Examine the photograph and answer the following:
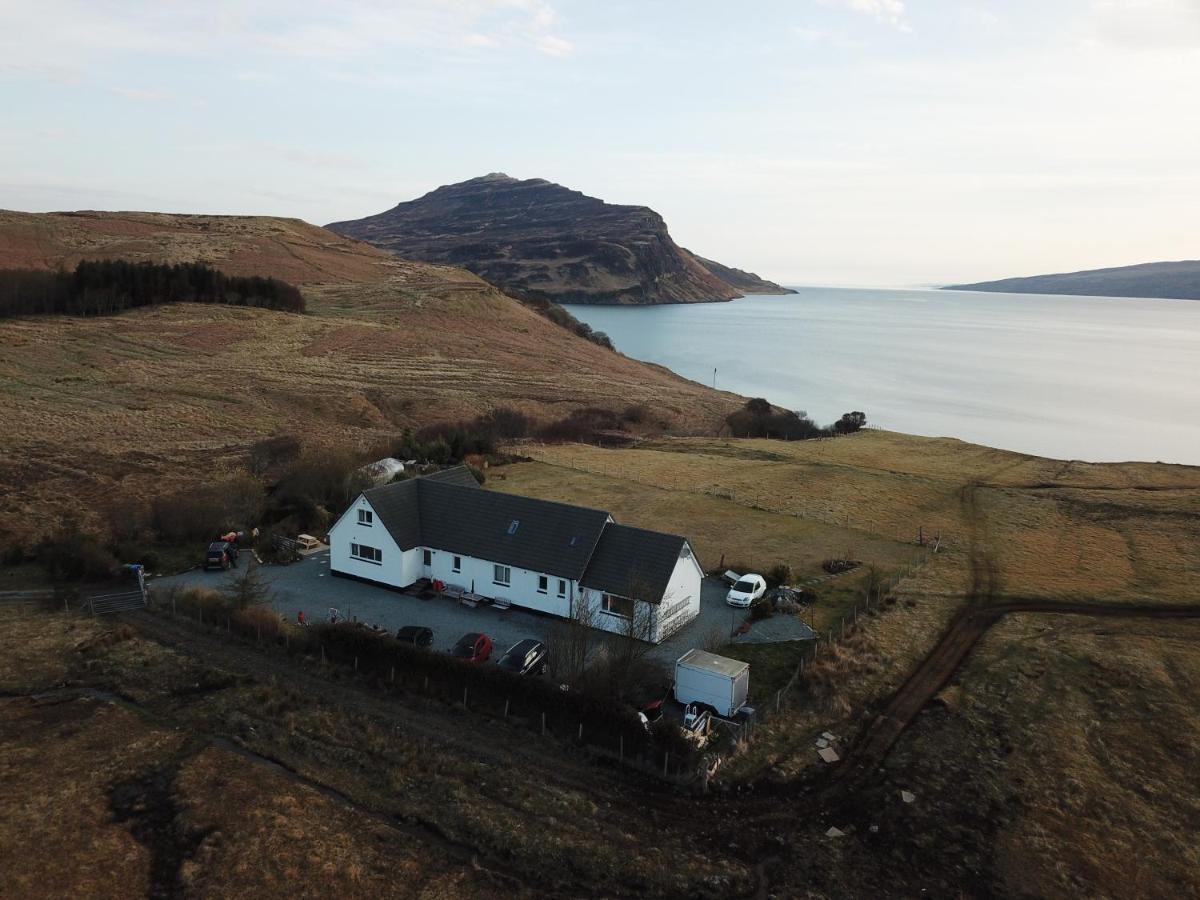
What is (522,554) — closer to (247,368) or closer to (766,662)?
(766,662)

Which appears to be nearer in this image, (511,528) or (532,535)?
(532,535)

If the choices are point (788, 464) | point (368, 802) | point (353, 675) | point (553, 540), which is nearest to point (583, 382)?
point (788, 464)

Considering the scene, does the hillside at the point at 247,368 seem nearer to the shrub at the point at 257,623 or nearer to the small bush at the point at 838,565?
the shrub at the point at 257,623

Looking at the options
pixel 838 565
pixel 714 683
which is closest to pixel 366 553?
pixel 714 683

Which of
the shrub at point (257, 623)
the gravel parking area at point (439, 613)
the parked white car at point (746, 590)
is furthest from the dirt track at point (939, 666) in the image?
the shrub at point (257, 623)

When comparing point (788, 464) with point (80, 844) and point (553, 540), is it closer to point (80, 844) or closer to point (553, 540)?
point (553, 540)
